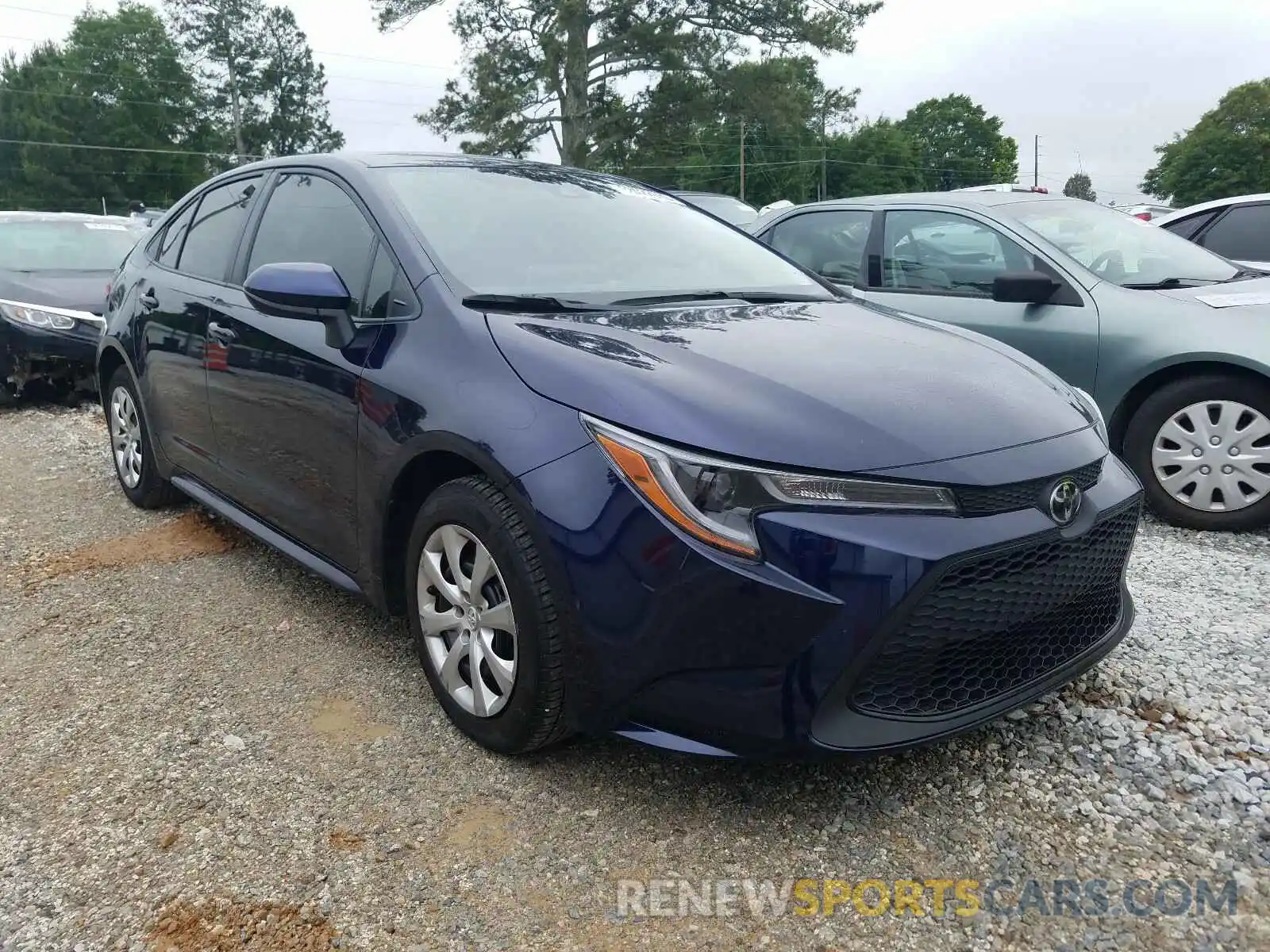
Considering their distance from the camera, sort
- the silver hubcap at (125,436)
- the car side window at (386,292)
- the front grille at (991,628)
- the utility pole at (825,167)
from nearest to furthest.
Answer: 1. the front grille at (991,628)
2. the car side window at (386,292)
3. the silver hubcap at (125,436)
4. the utility pole at (825,167)

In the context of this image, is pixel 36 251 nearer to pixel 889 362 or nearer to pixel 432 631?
pixel 432 631

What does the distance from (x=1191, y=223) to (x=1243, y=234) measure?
360 millimetres

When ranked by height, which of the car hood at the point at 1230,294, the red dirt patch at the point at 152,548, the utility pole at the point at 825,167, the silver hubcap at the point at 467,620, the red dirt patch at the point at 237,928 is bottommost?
the red dirt patch at the point at 237,928

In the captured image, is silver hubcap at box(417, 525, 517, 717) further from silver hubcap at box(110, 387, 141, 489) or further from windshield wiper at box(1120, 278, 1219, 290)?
windshield wiper at box(1120, 278, 1219, 290)

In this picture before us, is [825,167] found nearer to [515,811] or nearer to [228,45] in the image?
[228,45]

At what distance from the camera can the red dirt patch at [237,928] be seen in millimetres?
1854

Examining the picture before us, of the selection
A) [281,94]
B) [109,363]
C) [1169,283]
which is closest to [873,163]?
[281,94]

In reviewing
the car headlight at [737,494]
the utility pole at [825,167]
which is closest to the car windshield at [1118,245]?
the car headlight at [737,494]

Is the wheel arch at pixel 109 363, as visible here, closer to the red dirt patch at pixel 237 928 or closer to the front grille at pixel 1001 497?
the red dirt patch at pixel 237 928

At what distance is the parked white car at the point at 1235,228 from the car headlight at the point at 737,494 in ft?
17.9

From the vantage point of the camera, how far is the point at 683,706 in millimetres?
2029

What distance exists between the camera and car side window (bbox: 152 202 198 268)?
4.14 meters

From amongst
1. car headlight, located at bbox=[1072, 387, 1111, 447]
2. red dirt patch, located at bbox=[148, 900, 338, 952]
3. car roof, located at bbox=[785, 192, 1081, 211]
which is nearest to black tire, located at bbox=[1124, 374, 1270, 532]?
car roof, located at bbox=[785, 192, 1081, 211]

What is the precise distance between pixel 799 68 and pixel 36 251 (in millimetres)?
22461
